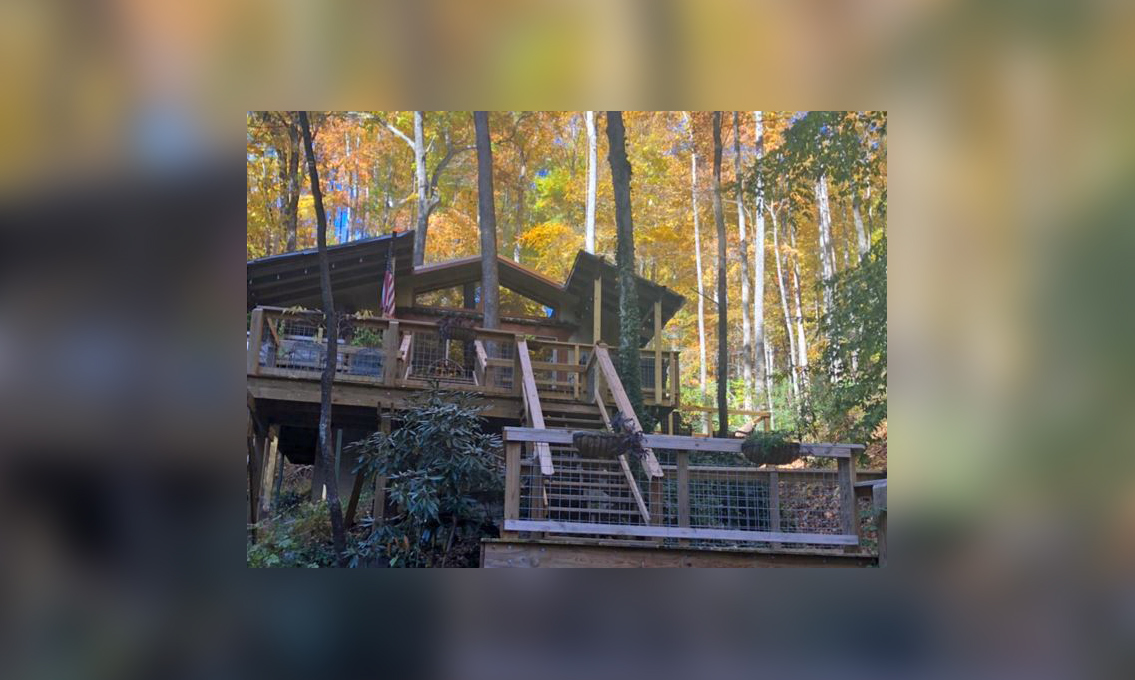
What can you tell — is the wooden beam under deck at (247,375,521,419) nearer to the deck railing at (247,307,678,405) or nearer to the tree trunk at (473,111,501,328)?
the deck railing at (247,307,678,405)

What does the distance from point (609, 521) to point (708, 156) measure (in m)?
1.85

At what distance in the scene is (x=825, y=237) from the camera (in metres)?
3.94

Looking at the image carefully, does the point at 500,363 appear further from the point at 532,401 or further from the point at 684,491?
the point at 684,491

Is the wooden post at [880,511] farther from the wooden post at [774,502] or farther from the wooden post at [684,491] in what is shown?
the wooden post at [684,491]

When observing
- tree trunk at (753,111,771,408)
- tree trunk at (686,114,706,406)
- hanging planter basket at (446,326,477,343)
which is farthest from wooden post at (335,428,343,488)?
tree trunk at (753,111,771,408)

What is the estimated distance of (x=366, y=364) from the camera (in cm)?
395

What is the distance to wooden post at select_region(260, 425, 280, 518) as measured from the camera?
3664 millimetres

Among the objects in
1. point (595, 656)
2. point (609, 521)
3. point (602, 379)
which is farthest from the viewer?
point (602, 379)

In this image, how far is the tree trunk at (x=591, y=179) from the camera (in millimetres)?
3793

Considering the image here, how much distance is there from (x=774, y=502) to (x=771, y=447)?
267 millimetres

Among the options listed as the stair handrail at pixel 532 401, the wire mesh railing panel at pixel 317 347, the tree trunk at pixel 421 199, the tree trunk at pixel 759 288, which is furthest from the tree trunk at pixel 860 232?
the wire mesh railing panel at pixel 317 347
